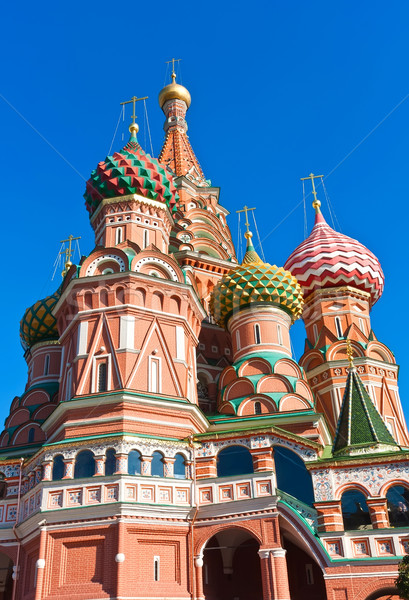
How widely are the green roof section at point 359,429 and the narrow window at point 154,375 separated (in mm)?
4417

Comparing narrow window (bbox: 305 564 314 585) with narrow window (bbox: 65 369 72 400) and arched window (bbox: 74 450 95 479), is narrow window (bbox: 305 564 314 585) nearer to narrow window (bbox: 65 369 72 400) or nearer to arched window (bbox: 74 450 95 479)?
arched window (bbox: 74 450 95 479)

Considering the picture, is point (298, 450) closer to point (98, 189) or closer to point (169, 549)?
point (169, 549)

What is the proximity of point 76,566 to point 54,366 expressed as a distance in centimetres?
888

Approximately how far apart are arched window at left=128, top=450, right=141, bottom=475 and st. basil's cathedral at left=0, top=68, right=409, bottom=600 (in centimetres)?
3

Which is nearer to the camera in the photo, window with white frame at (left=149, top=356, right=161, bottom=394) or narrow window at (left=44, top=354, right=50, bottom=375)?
window with white frame at (left=149, top=356, right=161, bottom=394)

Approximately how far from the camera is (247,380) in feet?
59.7

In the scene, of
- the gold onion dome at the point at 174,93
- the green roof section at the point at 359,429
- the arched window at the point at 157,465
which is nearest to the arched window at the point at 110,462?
the arched window at the point at 157,465

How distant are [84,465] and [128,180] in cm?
909

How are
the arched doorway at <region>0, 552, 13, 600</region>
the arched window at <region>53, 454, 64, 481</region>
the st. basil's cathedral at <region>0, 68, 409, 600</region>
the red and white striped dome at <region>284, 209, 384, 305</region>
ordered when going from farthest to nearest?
the red and white striped dome at <region>284, 209, 384, 305</region> < the arched doorway at <region>0, 552, 13, 600</region> < the arched window at <region>53, 454, 64, 481</region> < the st. basil's cathedral at <region>0, 68, 409, 600</region>

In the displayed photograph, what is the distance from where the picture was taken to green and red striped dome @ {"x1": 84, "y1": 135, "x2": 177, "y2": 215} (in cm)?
1952

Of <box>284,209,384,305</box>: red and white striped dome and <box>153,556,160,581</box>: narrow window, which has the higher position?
<box>284,209,384,305</box>: red and white striped dome

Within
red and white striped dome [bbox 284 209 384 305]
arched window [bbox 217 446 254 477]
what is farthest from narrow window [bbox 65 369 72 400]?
red and white striped dome [bbox 284 209 384 305]

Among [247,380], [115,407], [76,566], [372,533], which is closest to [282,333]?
[247,380]

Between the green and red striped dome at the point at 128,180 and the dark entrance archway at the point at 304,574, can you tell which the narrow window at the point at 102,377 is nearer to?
the dark entrance archway at the point at 304,574
